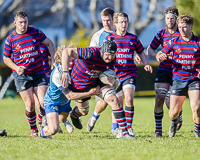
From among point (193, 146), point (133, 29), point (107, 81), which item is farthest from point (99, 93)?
point (133, 29)

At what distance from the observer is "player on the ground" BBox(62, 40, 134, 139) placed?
7.14 m

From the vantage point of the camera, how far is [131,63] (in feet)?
29.0

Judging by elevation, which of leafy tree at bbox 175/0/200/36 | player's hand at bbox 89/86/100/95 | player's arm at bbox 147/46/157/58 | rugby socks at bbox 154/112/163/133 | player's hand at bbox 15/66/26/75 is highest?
leafy tree at bbox 175/0/200/36

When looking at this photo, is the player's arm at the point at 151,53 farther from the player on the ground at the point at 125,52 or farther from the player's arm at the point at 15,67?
the player's arm at the point at 15,67

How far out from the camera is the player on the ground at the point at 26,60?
859 cm

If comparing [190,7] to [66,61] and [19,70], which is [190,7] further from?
[66,61]

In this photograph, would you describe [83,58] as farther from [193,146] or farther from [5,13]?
[5,13]

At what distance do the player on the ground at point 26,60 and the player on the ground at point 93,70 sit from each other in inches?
54.8

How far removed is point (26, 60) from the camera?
866 centimetres

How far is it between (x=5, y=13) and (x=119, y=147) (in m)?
24.3

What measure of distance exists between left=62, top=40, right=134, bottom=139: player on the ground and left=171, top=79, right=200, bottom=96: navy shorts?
46.9 inches

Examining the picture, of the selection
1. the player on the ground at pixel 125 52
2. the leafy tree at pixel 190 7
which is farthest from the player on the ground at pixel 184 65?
the leafy tree at pixel 190 7

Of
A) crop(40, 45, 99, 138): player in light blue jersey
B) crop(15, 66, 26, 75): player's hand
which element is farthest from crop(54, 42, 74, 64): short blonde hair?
crop(15, 66, 26, 75): player's hand

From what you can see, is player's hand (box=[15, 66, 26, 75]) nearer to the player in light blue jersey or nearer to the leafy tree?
the player in light blue jersey
